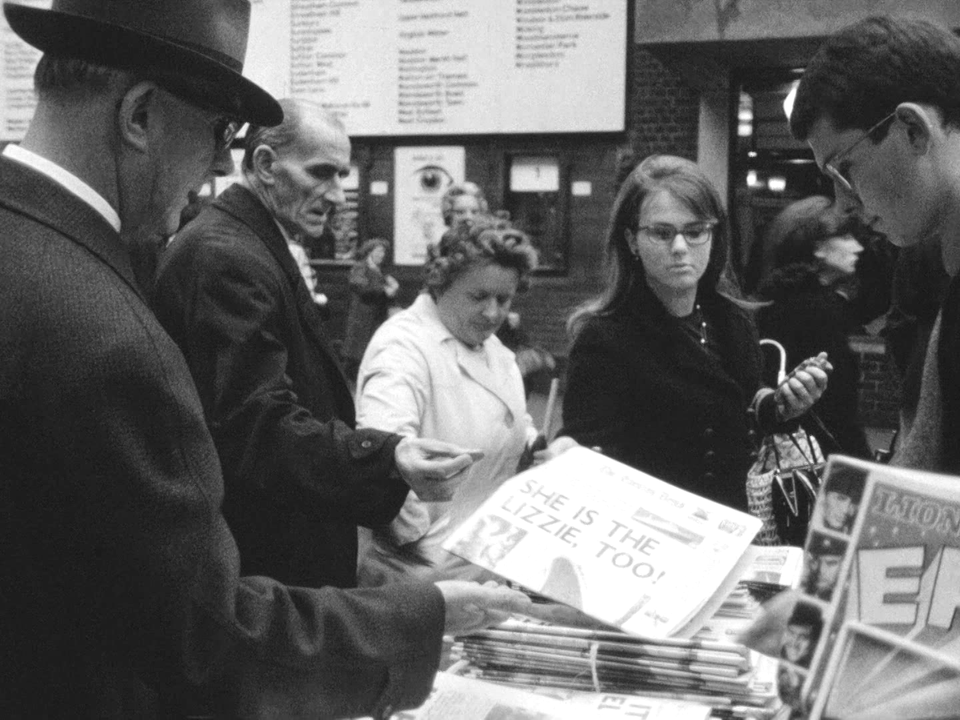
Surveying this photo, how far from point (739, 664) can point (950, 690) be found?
27.4 inches

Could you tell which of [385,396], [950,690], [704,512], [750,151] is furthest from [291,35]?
[950,690]

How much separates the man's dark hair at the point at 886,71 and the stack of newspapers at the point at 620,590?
2.06 ft

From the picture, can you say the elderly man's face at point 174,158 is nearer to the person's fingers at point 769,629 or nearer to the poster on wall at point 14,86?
the person's fingers at point 769,629

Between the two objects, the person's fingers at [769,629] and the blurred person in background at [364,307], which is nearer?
the person's fingers at [769,629]

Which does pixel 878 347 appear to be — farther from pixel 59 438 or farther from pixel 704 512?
pixel 59 438

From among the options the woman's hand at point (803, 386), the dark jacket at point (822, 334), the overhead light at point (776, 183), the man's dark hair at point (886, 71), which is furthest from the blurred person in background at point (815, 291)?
the overhead light at point (776, 183)

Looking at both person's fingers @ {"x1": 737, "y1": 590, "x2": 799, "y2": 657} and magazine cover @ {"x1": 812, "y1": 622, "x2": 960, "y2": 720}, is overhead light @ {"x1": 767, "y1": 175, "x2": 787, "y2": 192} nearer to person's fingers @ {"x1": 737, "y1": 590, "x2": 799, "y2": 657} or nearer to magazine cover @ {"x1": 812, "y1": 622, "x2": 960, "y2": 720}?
person's fingers @ {"x1": 737, "y1": 590, "x2": 799, "y2": 657}

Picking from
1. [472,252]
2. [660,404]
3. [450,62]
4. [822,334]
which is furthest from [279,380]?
[450,62]

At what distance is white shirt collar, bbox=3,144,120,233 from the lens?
1.06 m

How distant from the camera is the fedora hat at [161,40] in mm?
1072

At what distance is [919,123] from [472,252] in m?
1.34

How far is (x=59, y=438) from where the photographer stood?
95cm

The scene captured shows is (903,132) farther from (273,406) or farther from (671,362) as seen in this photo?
(273,406)

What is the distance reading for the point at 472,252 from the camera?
8.46 feet
